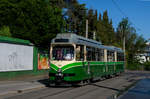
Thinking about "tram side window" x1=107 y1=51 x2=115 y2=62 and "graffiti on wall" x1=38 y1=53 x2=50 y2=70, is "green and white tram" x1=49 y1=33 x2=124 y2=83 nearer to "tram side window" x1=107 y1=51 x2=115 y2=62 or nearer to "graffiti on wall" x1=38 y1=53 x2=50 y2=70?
"tram side window" x1=107 y1=51 x2=115 y2=62

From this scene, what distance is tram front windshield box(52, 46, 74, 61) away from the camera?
17.2 metres

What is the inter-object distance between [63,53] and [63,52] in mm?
81

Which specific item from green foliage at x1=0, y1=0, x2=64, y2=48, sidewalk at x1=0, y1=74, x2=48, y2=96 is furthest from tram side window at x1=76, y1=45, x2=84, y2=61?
green foliage at x1=0, y1=0, x2=64, y2=48

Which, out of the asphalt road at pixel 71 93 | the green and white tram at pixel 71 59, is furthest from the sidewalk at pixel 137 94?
the green and white tram at pixel 71 59

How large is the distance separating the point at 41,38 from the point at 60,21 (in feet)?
10.9

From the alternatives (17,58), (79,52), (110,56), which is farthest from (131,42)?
(79,52)

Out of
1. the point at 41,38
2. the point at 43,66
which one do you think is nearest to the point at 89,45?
the point at 41,38

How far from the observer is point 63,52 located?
17391mm

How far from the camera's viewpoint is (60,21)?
28781mm

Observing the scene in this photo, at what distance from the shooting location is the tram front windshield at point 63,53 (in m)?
17.2

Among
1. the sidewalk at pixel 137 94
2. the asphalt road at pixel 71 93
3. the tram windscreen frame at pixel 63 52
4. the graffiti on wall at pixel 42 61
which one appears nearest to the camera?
the sidewalk at pixel 137 94

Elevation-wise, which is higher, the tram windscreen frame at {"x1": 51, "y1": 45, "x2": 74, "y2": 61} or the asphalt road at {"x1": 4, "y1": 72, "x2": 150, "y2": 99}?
the tram windscreen frame at {"x1": 51, "y1": 45, "x2": 74, "y2": 61}

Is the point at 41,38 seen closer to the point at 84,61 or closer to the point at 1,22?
the point at 1,22

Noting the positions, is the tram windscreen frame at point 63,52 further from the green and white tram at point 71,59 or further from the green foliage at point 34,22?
the green foliage at point 34,22
